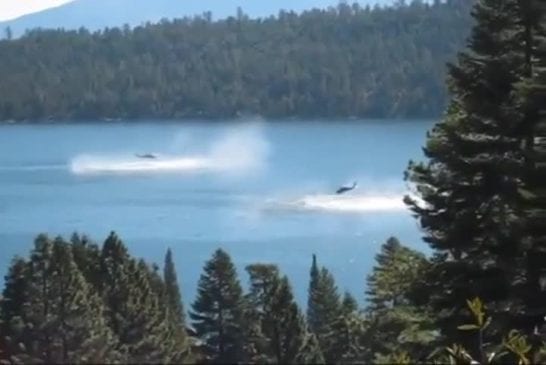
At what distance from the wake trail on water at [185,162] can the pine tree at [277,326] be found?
188 feet

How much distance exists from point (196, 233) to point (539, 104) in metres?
34.5

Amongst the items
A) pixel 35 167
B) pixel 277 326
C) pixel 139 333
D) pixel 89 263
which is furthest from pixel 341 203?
pixel 277 326

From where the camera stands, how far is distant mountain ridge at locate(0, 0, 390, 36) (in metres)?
180

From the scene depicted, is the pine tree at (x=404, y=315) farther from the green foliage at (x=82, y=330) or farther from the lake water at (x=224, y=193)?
the lake water at (x=224, y=193)

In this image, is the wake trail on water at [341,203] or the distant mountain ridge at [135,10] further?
the distant mountain ridge at [135,10]

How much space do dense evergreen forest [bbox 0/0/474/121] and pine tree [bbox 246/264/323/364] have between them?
88547 mm

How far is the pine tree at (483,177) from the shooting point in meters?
5.06

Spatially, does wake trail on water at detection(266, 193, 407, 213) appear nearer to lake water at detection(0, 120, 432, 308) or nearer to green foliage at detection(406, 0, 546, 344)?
lake water at detection(0, 120, 432, 308)

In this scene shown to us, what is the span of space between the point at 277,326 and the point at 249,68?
339 feet

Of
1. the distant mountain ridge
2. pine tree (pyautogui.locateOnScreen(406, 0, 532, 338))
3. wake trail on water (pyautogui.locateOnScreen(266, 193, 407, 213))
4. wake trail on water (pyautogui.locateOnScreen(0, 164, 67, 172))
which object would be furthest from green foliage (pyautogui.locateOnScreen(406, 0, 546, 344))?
the distant mountain ridge

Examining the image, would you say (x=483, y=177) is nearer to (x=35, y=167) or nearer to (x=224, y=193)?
(x=224, y=193)

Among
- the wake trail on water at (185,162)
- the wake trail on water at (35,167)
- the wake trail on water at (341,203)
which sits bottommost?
the wake trail on water at (185,162)

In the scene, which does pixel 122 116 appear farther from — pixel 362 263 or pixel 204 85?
pixel 362 263

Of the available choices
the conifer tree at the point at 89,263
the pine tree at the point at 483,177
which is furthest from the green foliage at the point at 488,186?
the conifer tree at the point at 89,263
